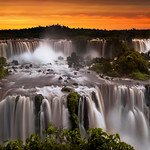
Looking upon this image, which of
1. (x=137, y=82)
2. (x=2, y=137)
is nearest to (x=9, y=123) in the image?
(x=2, y=137)

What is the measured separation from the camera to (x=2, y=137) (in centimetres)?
2652

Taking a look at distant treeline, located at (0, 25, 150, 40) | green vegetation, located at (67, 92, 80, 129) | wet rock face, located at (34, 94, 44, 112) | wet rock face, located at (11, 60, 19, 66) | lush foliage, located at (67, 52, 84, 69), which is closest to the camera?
wet rock face, located at (34, 94, 44, 112)

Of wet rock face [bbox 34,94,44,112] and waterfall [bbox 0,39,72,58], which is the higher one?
waterfall [bbox 0,39,72,58]

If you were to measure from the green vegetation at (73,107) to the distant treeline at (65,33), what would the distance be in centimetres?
2792

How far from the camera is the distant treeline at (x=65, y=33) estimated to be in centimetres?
5681

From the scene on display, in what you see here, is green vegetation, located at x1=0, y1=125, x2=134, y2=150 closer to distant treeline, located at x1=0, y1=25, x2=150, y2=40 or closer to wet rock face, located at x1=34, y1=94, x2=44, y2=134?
wet rock face, located at x1=34, y1=94, x2=44, y2=134

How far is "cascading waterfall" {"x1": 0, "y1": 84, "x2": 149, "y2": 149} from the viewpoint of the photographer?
26.4 metres

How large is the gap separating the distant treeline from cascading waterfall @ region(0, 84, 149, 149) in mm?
24849

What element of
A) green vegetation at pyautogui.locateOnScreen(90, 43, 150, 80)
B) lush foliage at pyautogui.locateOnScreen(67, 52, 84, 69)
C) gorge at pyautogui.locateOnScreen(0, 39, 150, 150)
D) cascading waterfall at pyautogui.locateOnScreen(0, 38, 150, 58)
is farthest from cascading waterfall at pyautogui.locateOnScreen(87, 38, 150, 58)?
green vegetation at pyautogui.locateOnScreen(90, 43, 150, 80)

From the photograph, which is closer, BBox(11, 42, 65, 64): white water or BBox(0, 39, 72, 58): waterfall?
BBox(0, 39, 72, 58): waterfall

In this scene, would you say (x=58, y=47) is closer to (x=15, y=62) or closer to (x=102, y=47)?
(x=102, y=47)

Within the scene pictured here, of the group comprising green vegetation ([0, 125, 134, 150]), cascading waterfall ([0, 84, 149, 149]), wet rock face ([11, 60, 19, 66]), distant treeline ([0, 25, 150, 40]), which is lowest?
cascading waterfall ([0, 84, 149, 149])

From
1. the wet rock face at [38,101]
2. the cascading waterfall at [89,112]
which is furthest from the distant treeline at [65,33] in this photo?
the wet rock face at [38,101]

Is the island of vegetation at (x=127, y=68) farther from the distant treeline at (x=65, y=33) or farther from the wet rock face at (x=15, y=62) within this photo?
the distant treeline at (x=65, y=33)
